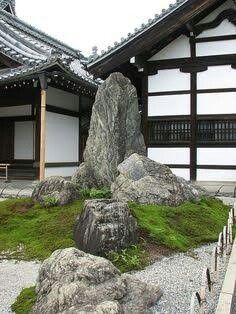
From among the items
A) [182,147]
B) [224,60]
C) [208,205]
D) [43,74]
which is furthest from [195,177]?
[43,74]

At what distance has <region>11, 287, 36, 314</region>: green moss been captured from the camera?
4.18 m

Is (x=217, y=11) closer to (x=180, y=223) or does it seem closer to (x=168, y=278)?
(x=180, y=223)

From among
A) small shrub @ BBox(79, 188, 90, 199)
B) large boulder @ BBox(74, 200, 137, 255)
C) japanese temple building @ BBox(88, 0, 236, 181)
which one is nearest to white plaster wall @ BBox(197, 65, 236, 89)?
japanese temple building @ BBox(88, 0, 236, 181)

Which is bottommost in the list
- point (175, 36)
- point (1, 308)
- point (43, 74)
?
point (1, 308)

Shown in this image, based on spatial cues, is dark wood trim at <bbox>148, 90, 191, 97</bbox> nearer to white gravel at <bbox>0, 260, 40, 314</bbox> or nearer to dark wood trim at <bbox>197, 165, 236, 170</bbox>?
dark wood trim at <bbox>197, 165, 236, 170</bbox>

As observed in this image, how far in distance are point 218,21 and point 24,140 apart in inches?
356

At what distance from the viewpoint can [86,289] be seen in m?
3.91

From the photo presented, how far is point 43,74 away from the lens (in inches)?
547

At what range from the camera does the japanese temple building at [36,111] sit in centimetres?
1514

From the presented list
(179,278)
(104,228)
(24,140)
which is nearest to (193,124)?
(24,140)

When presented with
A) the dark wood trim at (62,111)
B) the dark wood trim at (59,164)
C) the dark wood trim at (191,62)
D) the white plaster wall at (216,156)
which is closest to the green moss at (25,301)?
the white plaster wall at (216,156)

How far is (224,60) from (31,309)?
11.2m

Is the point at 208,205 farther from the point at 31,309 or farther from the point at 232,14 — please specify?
the point at 232,14

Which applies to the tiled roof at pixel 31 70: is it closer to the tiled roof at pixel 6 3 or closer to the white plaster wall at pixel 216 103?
the white plaster wall at pixel 216 103
